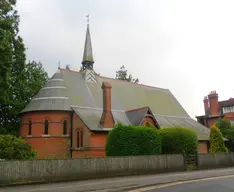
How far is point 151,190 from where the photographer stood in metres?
11.9

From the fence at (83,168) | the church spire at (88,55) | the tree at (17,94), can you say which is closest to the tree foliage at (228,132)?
the fence at (83,168)

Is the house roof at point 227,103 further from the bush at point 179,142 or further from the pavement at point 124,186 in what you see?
the pavement at point 124,186

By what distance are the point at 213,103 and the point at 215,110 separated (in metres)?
1.55

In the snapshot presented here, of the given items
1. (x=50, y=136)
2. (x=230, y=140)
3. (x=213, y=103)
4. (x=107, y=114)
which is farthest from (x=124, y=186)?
(x=213, y=103)

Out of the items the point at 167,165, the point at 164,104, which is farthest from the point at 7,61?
the point at 164,104

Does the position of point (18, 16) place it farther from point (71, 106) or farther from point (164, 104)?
point (164, 104)

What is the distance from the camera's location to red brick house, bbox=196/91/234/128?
5400 centimetres

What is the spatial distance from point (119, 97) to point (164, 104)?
795 cm

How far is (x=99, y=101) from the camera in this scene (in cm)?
3672

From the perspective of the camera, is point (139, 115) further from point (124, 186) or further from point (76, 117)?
point (124, 186)

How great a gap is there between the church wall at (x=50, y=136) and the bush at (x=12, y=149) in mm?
10794

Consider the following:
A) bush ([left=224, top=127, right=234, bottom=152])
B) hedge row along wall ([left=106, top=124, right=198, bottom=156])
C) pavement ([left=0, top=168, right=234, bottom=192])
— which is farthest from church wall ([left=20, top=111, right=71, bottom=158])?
bush ([left=224, top=127, right=234, bottom=152])

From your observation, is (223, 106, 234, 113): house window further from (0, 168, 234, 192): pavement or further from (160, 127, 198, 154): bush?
(0, 168, 234, 192): pavement

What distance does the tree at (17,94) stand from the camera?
34656 mm
